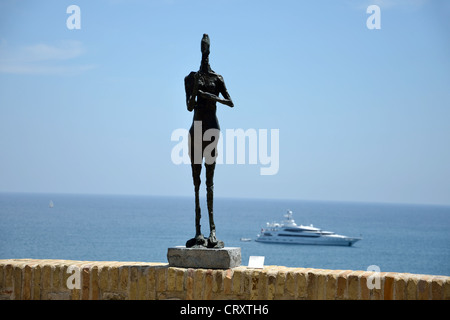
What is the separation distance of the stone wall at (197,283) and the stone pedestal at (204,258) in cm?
13

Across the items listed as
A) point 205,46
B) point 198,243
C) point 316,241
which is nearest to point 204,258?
point 198,243

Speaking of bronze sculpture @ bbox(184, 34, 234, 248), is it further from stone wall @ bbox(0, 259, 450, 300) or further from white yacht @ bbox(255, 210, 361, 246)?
white yacht @ bbox(255, 210, 361, 246)

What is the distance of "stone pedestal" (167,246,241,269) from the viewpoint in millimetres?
8867

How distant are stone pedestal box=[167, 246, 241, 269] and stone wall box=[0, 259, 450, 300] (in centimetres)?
13

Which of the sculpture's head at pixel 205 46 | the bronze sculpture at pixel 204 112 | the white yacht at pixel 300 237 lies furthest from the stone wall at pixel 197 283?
the white yacht at pixel 300 237

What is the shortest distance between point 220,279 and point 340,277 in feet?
4.80

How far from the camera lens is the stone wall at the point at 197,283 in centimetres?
808

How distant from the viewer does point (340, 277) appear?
27.1 ft

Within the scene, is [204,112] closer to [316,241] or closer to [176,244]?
[176,244]

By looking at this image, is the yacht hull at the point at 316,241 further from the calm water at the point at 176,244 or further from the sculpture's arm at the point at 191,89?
the sculpture's arm at the point at 191,89

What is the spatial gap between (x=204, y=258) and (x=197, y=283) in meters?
0.33

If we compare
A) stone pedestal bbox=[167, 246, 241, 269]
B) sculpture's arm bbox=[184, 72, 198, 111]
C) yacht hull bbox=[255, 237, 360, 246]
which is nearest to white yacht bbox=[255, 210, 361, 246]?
yacht hull bbox=[255, 237, 360, 246]
